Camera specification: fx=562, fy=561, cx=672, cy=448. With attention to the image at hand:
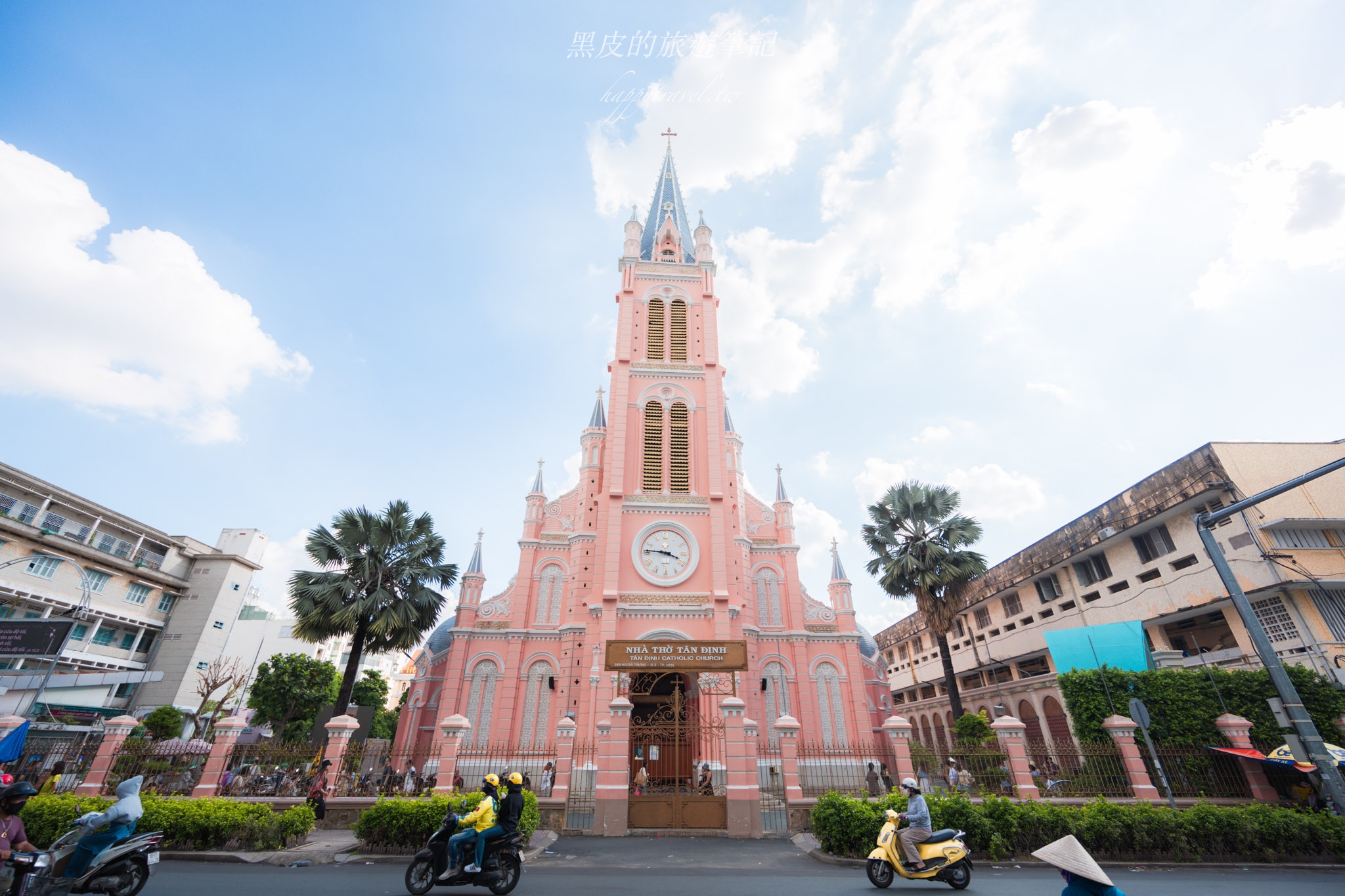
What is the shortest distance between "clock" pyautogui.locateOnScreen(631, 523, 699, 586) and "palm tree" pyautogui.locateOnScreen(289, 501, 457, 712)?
736cm

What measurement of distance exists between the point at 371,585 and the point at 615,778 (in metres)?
11.6

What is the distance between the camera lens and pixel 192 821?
9617mm

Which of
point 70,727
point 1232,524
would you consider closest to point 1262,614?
point 1232,524

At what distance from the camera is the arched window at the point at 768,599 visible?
2438 cm

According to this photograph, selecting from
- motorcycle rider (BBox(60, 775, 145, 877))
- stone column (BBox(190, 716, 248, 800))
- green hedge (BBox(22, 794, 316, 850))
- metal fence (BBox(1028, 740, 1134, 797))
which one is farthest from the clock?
motorcycle rider (BBox(60, 775, 145, 877))

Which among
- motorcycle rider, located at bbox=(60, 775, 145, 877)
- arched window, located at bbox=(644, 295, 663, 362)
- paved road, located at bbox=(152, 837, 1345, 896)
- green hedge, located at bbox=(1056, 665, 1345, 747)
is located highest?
arched window, located at bbox=(644, 295, 663, 362)

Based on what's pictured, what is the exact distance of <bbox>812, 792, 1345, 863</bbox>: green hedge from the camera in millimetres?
10008

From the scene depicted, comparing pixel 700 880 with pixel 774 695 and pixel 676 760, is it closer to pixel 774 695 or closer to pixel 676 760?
pixel 676 760

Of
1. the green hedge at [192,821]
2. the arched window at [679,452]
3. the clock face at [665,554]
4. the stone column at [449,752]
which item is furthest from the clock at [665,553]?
the green hedge at [192,821]

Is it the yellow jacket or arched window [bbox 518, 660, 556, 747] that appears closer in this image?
the yellow jacket

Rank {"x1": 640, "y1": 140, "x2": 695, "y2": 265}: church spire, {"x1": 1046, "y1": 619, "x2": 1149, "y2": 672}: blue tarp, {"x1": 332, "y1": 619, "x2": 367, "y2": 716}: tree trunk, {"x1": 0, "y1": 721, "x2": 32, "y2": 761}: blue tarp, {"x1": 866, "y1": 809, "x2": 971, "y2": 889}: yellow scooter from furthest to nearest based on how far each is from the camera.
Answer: {"x1": 640, "y1": 140, "x2": 695, "y2": 265}: church spire < {"x1": 1046, "y1": 619, "x2": 1149, "y2": 672}: blue tarp < {"x1": 332, "y1": 619, "x2": 367, "y2": 716}: tree trunk < {"x1": 0, "y1": 721, "x2": 32, "y2": 761}: blue tarp < {"x1": 866, "y1": 809, "x2": 971, "y2": 889}: yellow scooter

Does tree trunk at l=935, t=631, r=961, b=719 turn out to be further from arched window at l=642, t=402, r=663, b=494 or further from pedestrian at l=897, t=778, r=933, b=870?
pedestrian at l=897, t=778, r=933, b=870

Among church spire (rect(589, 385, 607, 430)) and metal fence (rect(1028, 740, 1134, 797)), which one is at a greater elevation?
church spire (rect(589, 385, 607, 430))

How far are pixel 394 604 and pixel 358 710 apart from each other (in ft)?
13.6
